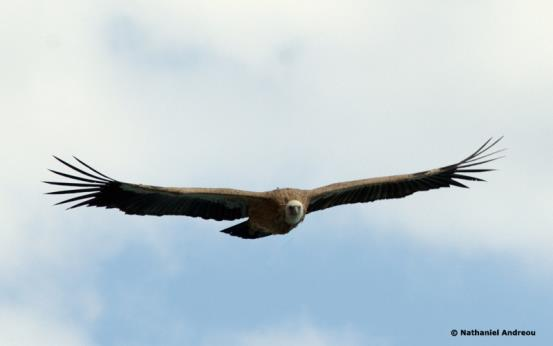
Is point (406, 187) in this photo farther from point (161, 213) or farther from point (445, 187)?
point (161, 213)

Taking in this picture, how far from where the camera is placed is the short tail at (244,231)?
19109 millimetres

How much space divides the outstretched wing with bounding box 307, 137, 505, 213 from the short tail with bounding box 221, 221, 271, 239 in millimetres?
1036

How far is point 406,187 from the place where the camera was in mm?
19969

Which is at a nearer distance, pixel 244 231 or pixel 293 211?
pixel 293 211

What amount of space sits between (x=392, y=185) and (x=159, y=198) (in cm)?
396

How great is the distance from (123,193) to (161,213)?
80 cm

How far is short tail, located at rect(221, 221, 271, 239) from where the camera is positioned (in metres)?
19.1

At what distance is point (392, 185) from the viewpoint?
65.0 ft

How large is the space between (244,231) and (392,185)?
264 cm

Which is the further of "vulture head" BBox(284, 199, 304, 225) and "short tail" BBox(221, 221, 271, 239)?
"short tail" BBox(221, 221, 271, 239)

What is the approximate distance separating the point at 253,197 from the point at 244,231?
2.47ft

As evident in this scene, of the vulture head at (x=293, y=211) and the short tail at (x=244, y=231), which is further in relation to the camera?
the short tail at (x=244, y=231)

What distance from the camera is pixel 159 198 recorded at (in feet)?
60.8

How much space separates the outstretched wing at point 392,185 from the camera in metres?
19.4
